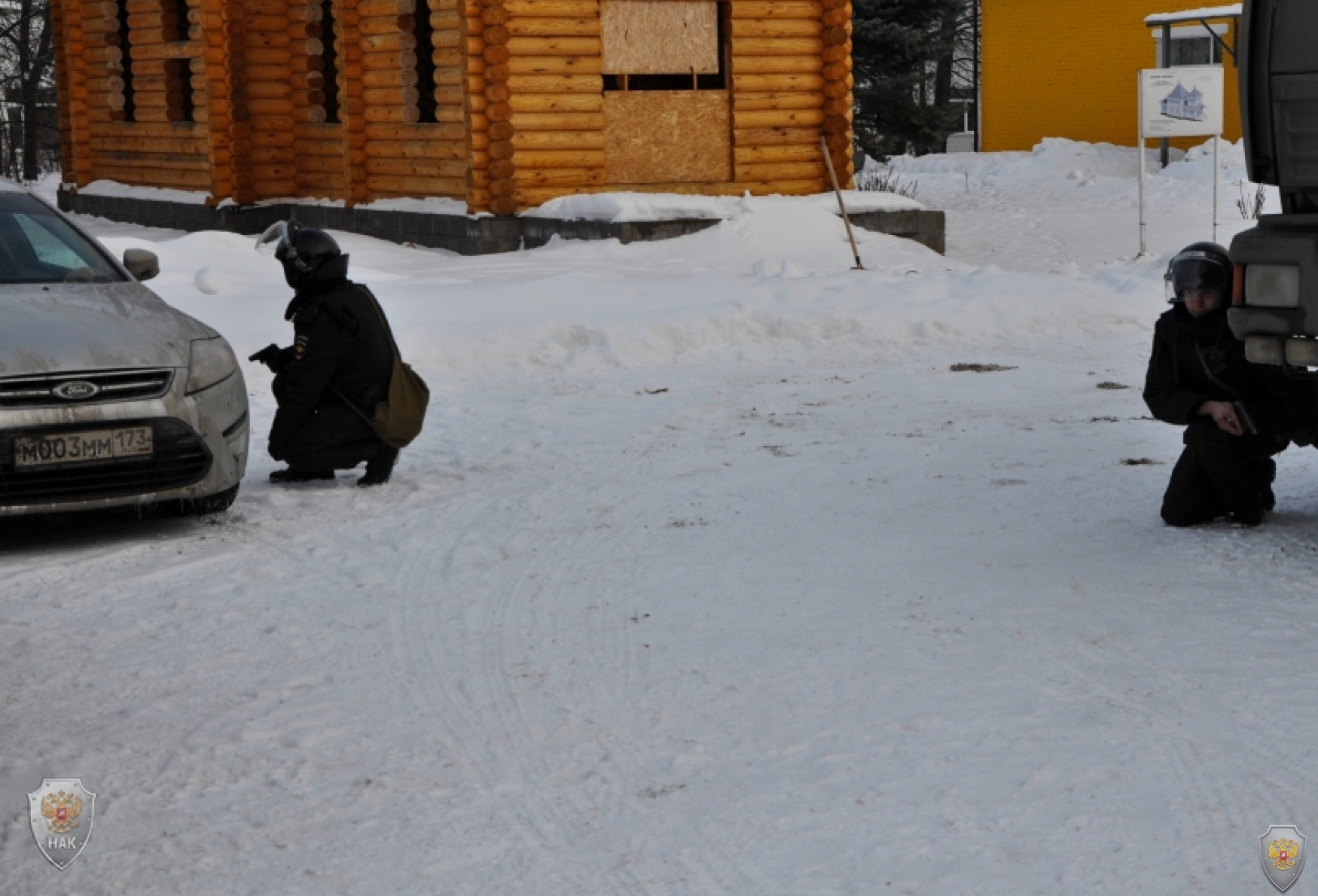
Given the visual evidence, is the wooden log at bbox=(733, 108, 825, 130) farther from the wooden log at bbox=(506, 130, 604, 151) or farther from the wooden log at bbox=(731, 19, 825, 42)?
the wooden log at bbox=(506, 130, 604, 151)

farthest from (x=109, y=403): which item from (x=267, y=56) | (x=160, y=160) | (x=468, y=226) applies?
(x=160, y=160)

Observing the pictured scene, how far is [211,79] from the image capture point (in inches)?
827

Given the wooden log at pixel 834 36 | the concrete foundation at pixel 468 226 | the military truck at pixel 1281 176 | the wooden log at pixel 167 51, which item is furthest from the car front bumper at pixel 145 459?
the wooden log at pixel 167 51

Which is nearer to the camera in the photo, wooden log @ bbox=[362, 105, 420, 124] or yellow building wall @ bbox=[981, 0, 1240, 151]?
wooden log @ bbox=[362, 105, 420, 124]

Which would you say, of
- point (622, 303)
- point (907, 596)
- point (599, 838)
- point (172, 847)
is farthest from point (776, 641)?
point (622, 303)

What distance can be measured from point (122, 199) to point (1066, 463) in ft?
62.7

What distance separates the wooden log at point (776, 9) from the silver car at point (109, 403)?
11834 millimetres

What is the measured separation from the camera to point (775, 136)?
725 inches

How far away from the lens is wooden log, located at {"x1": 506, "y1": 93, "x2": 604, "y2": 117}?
17.0 m

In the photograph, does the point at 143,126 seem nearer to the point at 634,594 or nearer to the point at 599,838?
the point at 634,594

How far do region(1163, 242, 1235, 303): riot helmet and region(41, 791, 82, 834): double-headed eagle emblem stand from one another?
427cm

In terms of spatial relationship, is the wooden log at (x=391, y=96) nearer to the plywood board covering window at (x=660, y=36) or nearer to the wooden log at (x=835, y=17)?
the plywood board covering window at (x=660, y=36)

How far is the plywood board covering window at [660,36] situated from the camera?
17453mm

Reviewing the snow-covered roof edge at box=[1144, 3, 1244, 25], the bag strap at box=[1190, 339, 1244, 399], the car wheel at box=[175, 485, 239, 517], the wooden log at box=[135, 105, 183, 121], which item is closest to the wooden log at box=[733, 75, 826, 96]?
the wooden log at box=[135, 105, 183, 121]
